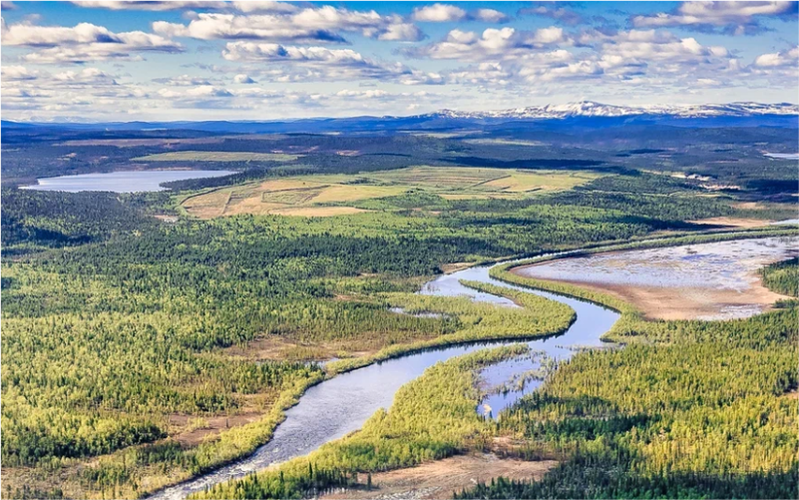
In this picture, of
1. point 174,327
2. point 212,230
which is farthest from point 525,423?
point 212,230

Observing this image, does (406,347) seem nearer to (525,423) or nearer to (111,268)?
(525,423)

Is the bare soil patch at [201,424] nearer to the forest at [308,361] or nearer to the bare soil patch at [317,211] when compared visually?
the forest at [308,361]

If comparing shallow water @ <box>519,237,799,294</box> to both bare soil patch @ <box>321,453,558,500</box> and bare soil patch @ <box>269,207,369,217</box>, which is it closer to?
bare soil patch @ <box>321,453,558,500</box>

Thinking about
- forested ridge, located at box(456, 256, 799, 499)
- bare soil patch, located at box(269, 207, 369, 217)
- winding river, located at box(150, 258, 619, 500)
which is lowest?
winding river, located at box(150, 258, 619, 500)

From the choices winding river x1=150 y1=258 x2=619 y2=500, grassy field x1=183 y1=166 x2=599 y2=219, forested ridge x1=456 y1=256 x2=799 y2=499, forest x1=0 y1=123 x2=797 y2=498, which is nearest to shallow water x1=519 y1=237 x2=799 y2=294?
forest x1=0 y1=123 x2=797 y2=498

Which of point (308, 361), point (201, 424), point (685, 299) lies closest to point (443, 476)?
point (201, 424)

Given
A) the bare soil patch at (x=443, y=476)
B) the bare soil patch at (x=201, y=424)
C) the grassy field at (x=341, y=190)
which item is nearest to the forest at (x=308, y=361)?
the bare soil patch at (x=201, y=424)

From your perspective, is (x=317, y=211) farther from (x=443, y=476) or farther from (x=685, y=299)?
(x=443, y=476)
